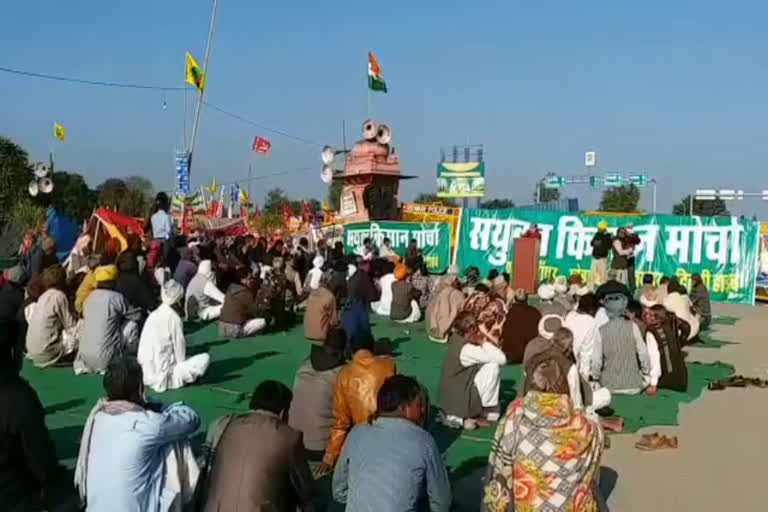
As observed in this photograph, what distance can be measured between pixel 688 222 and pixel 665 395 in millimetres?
10704

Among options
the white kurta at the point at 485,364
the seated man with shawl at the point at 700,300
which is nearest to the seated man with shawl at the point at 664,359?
the white kurta at the point at 485,364

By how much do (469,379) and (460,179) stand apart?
40.9 m

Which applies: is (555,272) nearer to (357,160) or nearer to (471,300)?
(471,300)

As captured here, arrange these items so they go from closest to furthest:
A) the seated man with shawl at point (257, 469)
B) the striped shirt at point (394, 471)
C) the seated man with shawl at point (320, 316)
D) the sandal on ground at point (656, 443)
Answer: the striped shirt at point (394, 471) < the seated man with shawl at point (257, 469) < the sandal on ground at point (656, 443) < the seated man with shawl at point (320, 316)

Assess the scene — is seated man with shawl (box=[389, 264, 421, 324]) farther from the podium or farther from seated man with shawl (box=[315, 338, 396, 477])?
seated man with shawl (box=[315, 338, 396, 477])

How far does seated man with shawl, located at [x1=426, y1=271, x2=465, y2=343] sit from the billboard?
116ft

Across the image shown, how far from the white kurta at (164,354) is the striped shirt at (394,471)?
15.8 ft

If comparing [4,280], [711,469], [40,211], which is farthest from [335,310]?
[40,211]

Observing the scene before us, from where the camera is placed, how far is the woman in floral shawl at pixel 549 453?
370 centimetres

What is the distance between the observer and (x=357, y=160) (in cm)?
3300

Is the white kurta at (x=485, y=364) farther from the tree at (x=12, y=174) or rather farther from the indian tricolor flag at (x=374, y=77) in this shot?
the tree at (x=12, y=174)

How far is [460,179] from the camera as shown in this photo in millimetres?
47438

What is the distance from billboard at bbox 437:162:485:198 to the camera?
4703cm

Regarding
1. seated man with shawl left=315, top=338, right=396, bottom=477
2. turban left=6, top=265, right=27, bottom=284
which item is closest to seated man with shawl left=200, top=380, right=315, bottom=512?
seated man with shawl left=315, top=338, right=396, bottom=477
